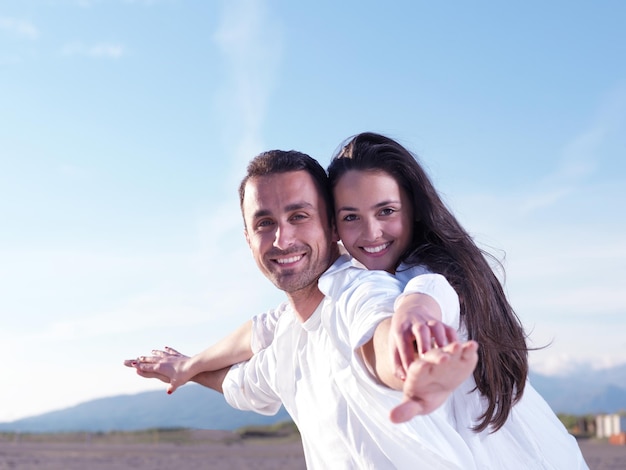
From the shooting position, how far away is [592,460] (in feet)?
66.5

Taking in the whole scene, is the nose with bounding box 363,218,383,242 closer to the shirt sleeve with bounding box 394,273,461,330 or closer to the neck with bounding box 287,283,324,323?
the neck with bounding box 287,283,324,323

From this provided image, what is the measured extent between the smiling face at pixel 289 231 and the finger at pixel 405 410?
4.35ft

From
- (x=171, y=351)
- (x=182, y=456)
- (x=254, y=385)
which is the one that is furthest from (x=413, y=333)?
(x=182, y=456)

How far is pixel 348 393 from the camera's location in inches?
109

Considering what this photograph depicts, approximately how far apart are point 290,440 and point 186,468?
1307 cm

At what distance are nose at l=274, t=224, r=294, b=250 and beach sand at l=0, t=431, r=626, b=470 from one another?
15.4 m

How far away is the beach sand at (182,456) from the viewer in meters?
18.1

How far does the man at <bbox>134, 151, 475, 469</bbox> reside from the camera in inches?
95.7

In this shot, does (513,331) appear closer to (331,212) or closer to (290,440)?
(331,212)

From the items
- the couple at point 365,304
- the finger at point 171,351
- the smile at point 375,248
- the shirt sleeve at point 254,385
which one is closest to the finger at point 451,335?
the couple at point 365,304

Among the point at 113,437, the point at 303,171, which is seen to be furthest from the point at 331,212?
the point at 113,437

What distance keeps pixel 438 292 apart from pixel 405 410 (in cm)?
54

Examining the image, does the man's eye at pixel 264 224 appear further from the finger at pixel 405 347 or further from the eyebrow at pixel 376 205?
the finger at pixel 405 347

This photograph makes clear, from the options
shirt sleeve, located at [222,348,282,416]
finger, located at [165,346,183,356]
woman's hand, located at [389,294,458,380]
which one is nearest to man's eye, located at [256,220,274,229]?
shirt sleeve, located at [222,348,282,416]
